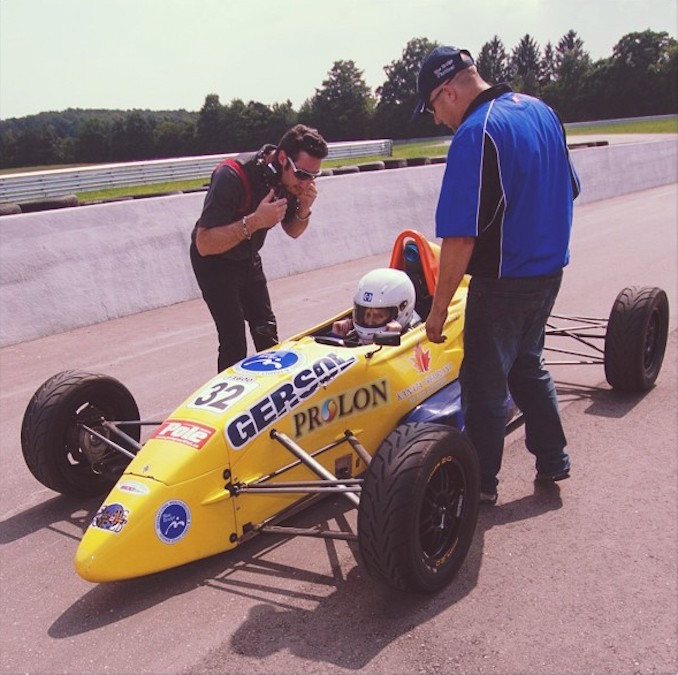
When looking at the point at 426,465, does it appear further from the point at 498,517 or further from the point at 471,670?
the point at 498,517

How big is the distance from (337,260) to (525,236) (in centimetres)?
813

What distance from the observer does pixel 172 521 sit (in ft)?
11.0

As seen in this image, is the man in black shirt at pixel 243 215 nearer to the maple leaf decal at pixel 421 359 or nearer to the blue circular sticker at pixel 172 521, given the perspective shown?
the maple leaf decal at pixel 421 359

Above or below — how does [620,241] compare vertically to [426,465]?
below

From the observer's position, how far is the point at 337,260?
11719 millimetres

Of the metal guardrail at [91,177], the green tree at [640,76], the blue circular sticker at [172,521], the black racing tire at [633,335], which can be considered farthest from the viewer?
the green tree at [640,76]

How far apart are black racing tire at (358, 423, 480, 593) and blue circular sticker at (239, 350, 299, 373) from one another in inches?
34.3

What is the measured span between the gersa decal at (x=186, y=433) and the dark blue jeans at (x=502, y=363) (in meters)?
1.31

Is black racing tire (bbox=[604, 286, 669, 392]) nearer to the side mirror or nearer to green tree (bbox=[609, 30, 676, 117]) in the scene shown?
the side mirror

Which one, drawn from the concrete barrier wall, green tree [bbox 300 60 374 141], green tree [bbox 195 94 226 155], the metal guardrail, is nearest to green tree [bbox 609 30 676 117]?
green tree [bbox 300 60 374 141]

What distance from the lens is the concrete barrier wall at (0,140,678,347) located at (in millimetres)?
7871

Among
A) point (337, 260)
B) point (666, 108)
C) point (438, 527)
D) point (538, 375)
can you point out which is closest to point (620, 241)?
point (337, 260)

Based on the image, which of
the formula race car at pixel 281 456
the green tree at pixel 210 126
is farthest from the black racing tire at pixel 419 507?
the green tree at pixel 210 126

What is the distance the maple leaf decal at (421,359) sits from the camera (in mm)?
4414
